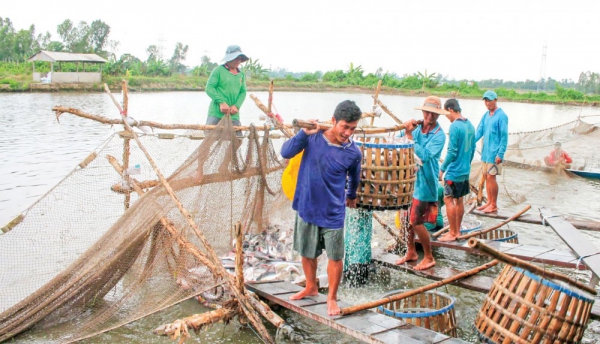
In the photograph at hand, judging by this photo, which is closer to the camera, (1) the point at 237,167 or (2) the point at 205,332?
(2) the point at 205,332

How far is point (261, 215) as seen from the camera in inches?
271

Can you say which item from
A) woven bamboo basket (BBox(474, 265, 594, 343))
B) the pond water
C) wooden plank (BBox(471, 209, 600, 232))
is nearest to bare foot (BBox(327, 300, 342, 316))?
the pond water

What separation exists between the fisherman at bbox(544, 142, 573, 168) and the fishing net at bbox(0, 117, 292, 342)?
10.6m

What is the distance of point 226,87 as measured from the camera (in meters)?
7.23

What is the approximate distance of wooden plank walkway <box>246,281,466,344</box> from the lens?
410cm

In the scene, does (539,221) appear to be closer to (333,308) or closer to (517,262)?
(333,308)

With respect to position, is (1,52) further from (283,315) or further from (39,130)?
(283,315)

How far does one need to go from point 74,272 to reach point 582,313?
13.5ft

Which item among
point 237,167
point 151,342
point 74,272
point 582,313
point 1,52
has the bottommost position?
point 151,342

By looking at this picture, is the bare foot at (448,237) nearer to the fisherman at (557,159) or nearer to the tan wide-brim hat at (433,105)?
the tan wide-brim hat at (433,105)

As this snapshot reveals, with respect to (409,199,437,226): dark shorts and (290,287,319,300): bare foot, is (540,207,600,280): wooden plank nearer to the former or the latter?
(409,199,437,226): dark shorts

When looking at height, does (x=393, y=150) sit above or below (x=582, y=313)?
above

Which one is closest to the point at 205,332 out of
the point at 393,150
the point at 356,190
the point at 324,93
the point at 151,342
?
the point at 151,342

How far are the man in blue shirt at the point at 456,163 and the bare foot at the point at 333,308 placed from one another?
9.18 feet
